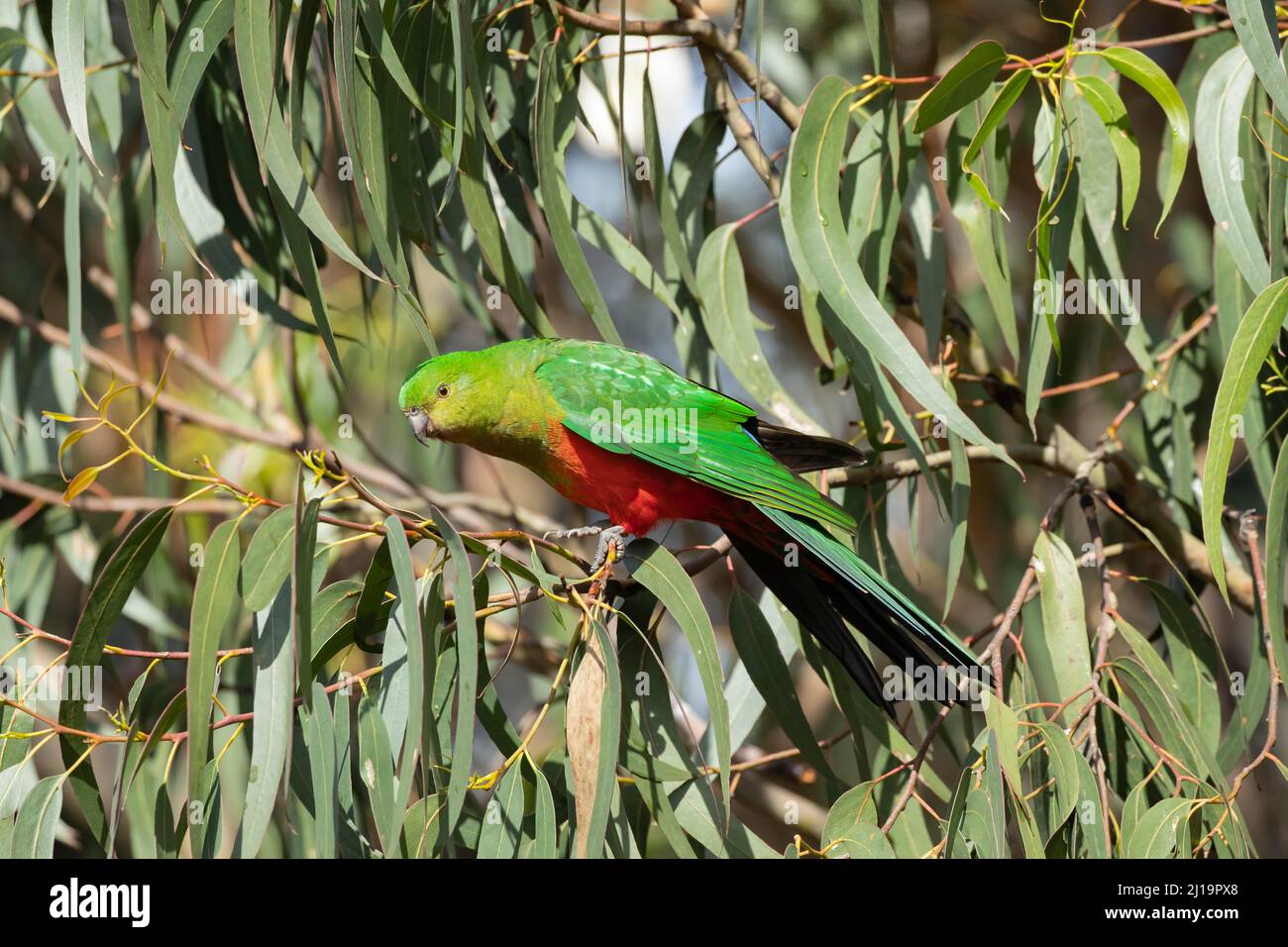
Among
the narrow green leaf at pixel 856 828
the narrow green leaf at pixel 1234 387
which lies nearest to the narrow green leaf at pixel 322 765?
the narrow green leaf at pixel 856 828

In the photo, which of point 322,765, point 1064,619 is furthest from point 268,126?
point 1064,619

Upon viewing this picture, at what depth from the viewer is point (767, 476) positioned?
229 cm

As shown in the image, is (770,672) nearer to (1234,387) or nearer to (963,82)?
(1234,387)

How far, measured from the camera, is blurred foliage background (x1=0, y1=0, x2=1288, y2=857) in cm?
175

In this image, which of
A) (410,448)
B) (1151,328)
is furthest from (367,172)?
(1151,328)

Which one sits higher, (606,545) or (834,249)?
(834,249)

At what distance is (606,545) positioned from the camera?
2.33 m

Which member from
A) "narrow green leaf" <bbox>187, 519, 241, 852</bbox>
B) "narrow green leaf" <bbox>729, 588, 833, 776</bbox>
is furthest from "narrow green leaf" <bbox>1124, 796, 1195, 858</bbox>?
A: "narrow green leaf" <bbox>187, 519, 241, 852</bbox>

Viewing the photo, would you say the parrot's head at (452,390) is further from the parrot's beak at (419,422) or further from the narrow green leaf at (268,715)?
the narrow green leaf at (268,715)

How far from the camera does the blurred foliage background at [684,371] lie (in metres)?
1.75

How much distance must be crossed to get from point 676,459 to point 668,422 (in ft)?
0.36

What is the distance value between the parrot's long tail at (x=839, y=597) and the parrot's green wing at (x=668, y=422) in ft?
0.19

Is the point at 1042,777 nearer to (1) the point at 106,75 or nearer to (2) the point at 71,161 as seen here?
(2) the point at 71,161

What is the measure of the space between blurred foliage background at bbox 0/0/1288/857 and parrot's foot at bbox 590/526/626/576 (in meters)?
0.07
